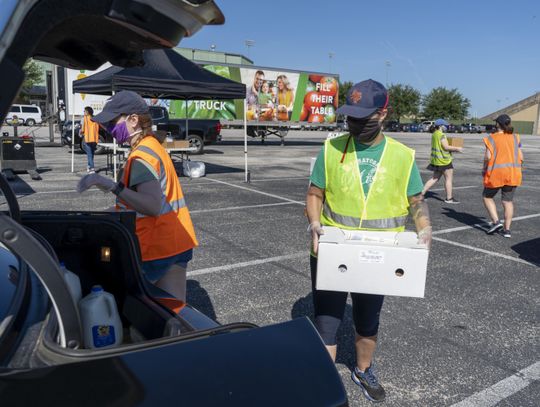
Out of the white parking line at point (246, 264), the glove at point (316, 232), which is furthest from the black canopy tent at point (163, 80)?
the glove at point (316, 232)

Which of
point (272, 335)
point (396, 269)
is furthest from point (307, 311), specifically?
point (272, 335)

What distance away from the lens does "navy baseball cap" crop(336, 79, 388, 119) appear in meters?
2.67

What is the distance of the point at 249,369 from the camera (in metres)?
1.20

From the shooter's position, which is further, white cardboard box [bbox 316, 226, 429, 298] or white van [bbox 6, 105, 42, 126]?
white van [bbox 6, 105, 42, 126]

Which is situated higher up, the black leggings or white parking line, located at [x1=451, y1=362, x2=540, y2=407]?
the black leggings

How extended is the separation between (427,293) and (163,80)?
7830mm

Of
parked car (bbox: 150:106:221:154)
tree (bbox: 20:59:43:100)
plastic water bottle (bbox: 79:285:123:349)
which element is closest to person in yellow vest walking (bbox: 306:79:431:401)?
plastic water bottle (bbox: 79:285:123:349)

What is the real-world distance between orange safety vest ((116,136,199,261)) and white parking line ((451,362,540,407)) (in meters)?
1.96

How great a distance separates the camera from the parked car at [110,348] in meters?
1.06

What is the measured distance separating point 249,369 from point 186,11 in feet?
2.88

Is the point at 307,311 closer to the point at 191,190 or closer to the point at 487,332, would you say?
the point at 487,332

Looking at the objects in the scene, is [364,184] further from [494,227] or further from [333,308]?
[494,227]

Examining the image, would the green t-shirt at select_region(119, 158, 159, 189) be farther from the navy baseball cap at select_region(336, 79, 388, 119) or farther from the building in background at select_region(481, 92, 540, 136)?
the building in background at select_region(481, 92, 540, 136)

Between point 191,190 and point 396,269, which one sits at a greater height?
point 396,269
